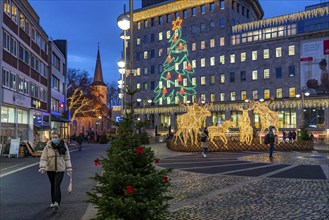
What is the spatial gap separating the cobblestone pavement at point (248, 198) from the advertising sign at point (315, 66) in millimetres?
47793

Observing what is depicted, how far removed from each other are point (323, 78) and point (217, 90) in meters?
18.6

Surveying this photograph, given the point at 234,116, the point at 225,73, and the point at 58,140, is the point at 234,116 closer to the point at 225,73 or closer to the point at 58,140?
the point at 225,73

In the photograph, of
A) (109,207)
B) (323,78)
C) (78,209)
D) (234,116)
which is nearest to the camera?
(109,207)

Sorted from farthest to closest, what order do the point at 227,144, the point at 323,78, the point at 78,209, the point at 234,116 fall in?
the point at 234,116, the point at 323,78, the point at 227,144, the point at 78,209

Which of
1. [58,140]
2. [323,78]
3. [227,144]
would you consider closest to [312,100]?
[323,78]

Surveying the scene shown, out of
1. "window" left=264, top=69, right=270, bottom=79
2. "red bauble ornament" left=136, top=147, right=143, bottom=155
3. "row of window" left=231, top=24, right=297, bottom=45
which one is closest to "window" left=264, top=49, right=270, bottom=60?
"row of window" left=231, top=24, right=297, bottom=45

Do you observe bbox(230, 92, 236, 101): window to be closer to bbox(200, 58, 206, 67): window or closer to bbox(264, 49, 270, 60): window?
bbox(200, 58, 206, 67): window

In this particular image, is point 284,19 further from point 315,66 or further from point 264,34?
point 315,66

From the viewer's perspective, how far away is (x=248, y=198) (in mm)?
10336

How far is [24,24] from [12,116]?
8955mm

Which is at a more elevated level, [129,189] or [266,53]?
[266,53]

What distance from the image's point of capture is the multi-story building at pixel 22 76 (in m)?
30.0

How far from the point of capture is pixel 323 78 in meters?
58.1

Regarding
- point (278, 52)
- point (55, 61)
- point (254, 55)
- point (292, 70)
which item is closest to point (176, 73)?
point (254, 55)
